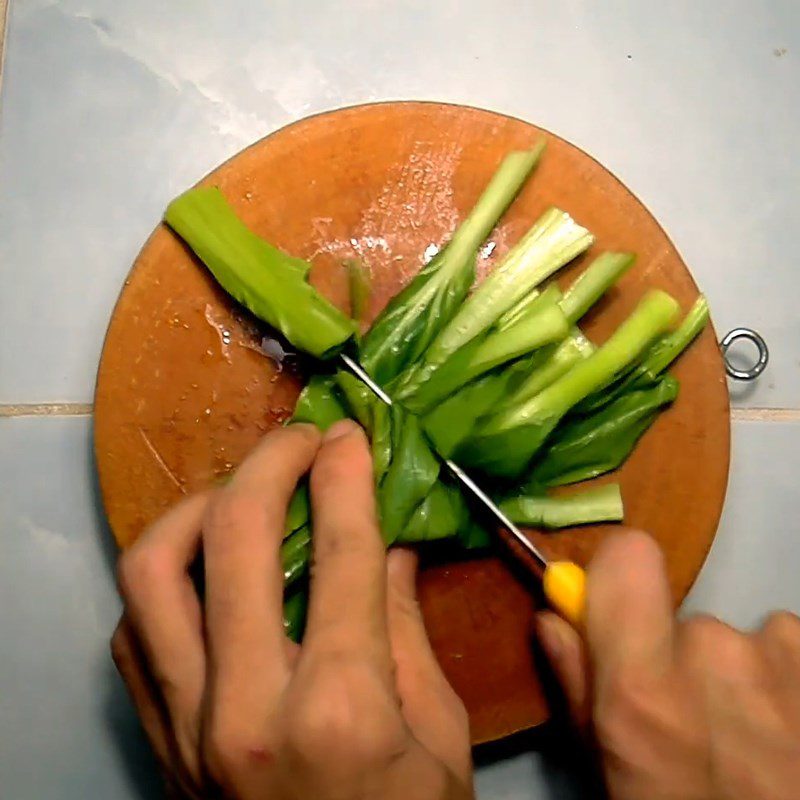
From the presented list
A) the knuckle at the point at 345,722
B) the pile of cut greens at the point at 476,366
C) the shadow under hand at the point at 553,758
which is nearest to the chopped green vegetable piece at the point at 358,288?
the pile of cut greens at the point at 476,366

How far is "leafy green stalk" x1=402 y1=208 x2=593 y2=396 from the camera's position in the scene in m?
1.05

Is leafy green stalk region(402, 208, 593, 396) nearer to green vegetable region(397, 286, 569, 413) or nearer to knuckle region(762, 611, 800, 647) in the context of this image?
green vegetable region(397, 286, 569, 413)

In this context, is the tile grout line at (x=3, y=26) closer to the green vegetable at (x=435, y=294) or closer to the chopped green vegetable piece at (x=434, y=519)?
the green vegetable at (x=435, y=294)

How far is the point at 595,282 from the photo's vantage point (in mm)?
1083

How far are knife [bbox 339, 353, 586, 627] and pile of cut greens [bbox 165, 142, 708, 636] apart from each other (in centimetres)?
1

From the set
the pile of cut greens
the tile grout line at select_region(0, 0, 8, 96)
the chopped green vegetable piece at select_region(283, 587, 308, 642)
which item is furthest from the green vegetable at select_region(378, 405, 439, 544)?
the tile grout line at select_region(0, 0, 8, 96)

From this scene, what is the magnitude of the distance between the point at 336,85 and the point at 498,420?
542mm

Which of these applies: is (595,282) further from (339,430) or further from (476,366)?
(339,430)

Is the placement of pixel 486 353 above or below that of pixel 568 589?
above

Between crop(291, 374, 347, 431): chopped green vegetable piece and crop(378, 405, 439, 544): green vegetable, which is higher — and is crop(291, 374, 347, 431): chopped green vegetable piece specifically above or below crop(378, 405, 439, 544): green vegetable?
above

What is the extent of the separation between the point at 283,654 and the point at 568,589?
0.31 metres

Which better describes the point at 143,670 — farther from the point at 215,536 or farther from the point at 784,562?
the point at 784,562

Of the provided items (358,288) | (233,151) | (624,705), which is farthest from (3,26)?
(624,705)

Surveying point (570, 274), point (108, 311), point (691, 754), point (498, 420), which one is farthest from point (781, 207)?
point (108, 311)
